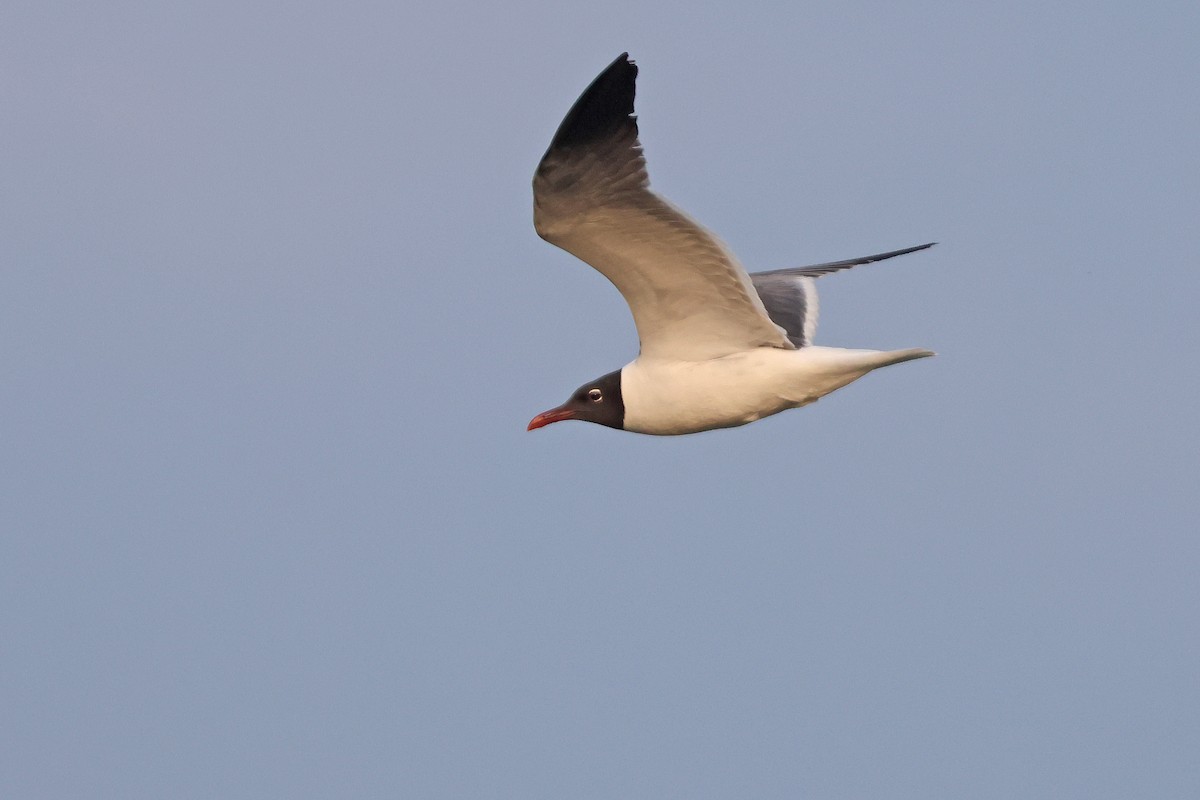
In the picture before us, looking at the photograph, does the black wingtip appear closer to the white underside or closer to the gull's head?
the white underside

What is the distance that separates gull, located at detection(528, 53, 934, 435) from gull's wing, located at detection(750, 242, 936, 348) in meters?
0.02

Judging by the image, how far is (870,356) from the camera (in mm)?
8758

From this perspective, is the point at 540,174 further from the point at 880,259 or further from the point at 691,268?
the point at 880,259

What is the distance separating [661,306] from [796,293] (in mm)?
2192

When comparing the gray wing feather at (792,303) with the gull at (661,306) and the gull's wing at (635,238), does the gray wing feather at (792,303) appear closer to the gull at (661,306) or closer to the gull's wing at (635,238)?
the gull at (661,306)

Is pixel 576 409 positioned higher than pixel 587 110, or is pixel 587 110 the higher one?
pixel 587 110

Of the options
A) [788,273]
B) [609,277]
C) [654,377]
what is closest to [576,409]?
[654,377]

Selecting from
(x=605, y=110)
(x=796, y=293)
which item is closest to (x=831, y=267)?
(x=796, y=293)

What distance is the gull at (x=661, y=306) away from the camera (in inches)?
311

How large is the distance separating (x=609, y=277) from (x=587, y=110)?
1.28 meters

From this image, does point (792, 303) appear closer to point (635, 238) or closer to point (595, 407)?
point (595, 407)

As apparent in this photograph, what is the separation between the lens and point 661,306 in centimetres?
906

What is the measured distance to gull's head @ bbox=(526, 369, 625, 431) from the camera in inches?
389

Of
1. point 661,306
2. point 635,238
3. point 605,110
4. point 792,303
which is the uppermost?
point 605,110
